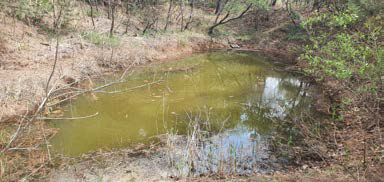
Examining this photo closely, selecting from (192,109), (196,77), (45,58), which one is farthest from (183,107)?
(45,58)

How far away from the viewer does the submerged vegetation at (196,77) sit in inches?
204

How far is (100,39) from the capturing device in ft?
43.9

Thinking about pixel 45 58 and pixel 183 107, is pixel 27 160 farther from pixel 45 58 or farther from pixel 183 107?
pixel 45 58

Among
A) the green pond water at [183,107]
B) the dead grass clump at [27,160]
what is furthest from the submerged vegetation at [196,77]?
the green pond water at [183,107]

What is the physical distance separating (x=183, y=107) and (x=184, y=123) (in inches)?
50.7

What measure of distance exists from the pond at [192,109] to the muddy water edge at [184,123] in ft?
0.07

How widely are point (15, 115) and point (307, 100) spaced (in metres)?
9.15

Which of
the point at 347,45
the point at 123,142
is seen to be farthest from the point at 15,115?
the point at 347,45

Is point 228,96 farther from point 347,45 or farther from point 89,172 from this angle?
point 89,172

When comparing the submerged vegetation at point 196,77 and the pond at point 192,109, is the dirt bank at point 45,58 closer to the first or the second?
the submerged vegetation at point 196,77

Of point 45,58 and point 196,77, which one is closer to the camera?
point 45,58

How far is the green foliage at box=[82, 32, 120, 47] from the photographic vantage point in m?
13.2

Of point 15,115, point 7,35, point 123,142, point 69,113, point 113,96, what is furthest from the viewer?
point 7,35

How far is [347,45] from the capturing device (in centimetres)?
564
